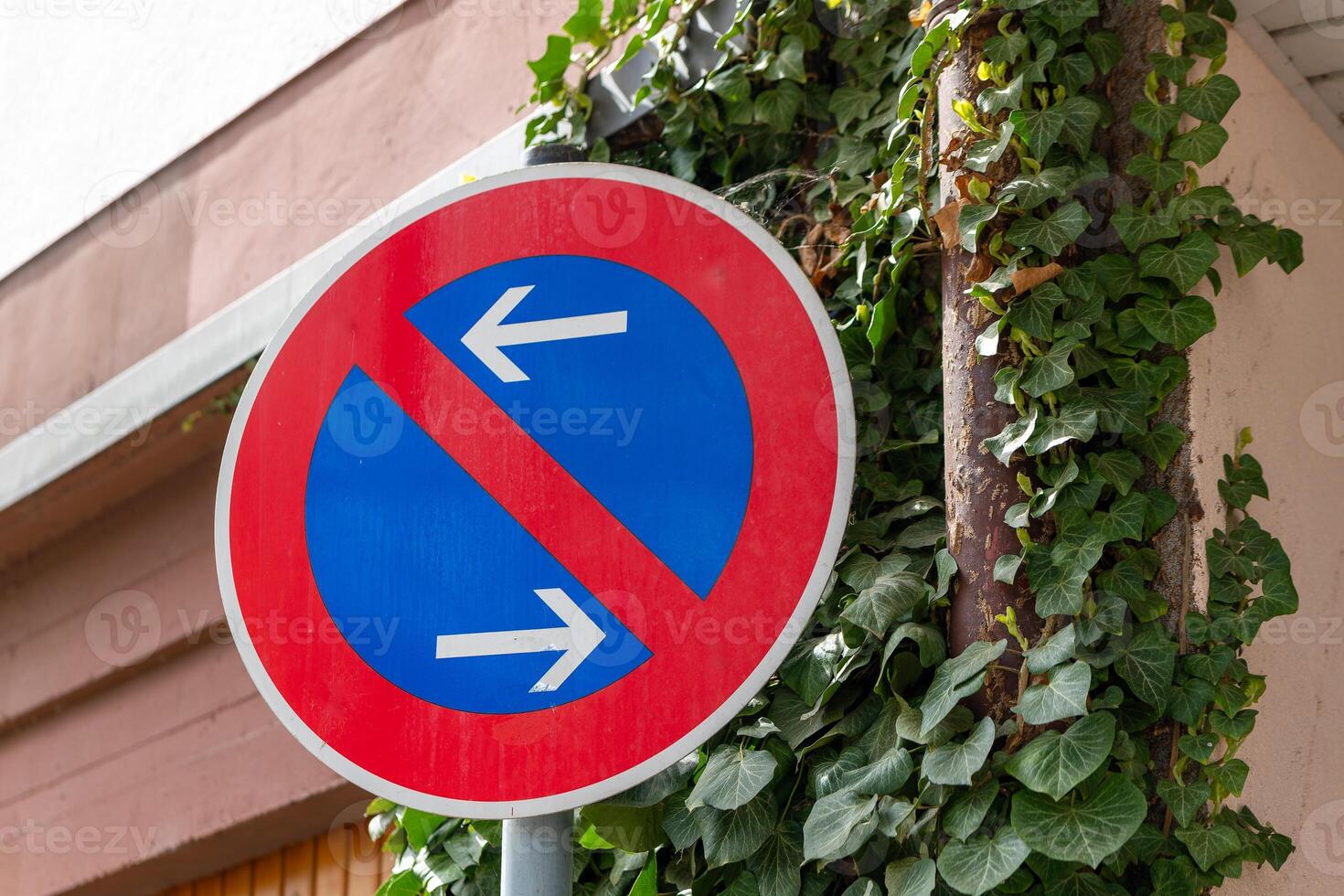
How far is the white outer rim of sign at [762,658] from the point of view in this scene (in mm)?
1319

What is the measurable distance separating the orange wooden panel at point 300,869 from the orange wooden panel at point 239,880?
163 mm

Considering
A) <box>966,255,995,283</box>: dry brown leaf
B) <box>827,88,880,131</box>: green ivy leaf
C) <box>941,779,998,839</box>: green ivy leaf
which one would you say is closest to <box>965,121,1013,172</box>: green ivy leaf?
<box>966,255,995,283</box>: dry brown leaf

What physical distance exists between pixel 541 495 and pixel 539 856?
37 centimetres

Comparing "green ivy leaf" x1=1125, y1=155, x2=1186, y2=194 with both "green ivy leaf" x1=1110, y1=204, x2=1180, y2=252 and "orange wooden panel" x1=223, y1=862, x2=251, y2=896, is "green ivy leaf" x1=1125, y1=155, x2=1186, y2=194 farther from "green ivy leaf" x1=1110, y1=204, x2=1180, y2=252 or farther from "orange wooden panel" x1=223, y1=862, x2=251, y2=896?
"orange wooden panel" x1=223, y1=862, x2=251, y2=896

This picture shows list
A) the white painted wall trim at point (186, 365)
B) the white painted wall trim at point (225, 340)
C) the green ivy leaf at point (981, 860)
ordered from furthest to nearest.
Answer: the white painted wall trim at point (186, 365) < the white painted wall trim at point (225, 340) < the green ivy leaf at point (981, 860)

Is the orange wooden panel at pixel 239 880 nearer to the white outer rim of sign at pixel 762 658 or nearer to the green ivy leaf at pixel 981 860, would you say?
the white outer rim of sign at pixel 762 658

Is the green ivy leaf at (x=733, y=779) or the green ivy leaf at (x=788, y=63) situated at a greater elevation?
the green ivy leaf at (x=788, y=63)

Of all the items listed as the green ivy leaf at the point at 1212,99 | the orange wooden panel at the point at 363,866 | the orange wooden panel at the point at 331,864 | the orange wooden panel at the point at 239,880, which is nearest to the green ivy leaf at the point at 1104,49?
the green ivy leaf at the point at 1212,99

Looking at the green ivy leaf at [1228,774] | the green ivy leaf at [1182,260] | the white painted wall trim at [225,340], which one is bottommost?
the green ivy leaf at [1228,774]

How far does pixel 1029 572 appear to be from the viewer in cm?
156

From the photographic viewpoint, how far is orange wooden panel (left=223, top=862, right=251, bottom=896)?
3240mm

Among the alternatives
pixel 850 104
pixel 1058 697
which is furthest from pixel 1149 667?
pixel 850 104

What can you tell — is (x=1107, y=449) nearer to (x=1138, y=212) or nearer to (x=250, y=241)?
(x=1138, y=212)

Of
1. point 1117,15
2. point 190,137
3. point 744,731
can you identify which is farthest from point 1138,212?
point 190,137
